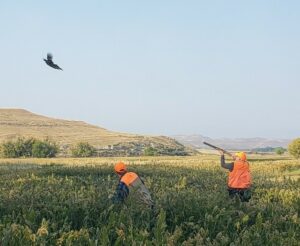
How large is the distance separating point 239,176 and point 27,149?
7512 centimetres

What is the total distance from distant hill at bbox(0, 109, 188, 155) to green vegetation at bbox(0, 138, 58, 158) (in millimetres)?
18928

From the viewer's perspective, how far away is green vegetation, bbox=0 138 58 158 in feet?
285

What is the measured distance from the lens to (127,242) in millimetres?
6910

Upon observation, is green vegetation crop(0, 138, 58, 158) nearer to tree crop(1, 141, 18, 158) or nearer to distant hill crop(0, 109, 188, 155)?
tree crop(1, 141, 18, 158)

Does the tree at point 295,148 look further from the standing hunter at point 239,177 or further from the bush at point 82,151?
the standing hunter at point 239,177

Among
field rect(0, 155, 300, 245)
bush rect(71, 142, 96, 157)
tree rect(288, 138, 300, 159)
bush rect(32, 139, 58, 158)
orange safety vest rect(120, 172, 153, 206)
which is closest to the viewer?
field rect(0, 155, 300, 245)

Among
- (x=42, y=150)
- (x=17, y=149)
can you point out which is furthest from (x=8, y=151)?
(x=42, y=150)

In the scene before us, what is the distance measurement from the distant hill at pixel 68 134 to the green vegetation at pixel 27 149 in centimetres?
1893

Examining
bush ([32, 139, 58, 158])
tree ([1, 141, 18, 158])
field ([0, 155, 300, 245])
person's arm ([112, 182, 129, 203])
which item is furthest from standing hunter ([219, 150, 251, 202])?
tree ([1, 141, 18, 158])

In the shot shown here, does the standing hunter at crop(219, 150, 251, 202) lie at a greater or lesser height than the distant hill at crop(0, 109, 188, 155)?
lesser

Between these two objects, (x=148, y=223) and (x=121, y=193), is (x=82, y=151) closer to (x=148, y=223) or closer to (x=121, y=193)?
(x=121, y=193)

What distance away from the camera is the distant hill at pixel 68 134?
4717 inches

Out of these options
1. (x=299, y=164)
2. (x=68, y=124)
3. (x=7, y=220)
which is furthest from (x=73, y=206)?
(x=68, y=124)

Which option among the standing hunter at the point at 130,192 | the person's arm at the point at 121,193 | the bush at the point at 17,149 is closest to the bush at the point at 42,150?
the bush at the point at 17,149
